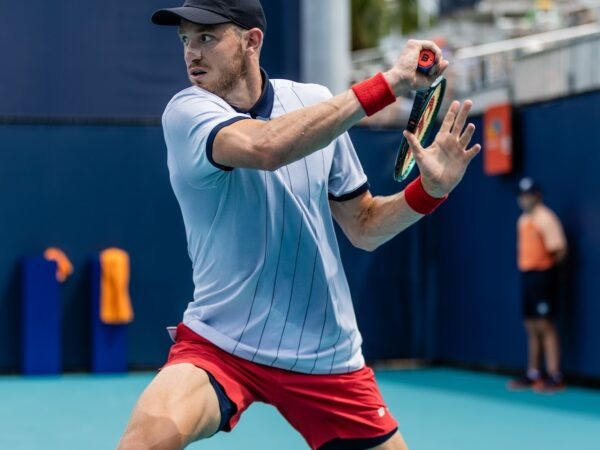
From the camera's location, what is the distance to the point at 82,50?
39.7ft

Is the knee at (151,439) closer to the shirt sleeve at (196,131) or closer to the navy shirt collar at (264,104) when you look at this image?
the shirt sleeve at (196,131)

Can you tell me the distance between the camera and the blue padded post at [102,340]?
449 inches

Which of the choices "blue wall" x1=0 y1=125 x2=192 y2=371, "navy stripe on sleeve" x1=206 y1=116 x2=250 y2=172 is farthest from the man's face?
"blue wall" x1=0 y1=125 x2=192 y2=371

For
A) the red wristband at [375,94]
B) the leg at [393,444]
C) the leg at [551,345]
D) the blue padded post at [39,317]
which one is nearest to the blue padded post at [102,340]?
the blue padded post at [39,317]

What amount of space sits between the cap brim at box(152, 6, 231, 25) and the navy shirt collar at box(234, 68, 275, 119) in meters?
0.29

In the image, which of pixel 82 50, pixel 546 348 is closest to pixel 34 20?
pixel 82 50

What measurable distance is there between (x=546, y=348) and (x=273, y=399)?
22.0 feet

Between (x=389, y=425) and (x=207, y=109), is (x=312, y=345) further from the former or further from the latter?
(x=207, y=109)

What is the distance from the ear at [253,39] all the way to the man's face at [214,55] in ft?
0.11

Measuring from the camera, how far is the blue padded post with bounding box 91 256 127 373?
11.4 metres

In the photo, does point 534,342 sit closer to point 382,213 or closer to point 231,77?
point 382,213

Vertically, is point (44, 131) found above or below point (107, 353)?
above

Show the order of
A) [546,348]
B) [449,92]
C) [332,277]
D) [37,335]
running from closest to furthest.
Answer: [332,277] → [546,348] → [37,335] → [449,92]

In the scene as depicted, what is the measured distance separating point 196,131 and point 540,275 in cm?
689
